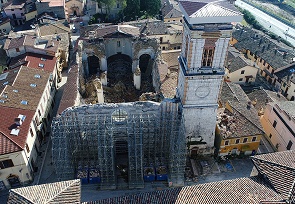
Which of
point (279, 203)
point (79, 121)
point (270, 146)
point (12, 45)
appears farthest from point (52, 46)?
point (279, 203)

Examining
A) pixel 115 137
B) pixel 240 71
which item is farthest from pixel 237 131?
pixel 240 71

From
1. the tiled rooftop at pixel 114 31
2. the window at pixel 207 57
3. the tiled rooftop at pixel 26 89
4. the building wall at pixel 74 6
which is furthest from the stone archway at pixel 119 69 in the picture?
the building wall at pixel 74 6

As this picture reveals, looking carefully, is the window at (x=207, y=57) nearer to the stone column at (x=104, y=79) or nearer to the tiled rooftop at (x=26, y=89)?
the stone column at (x=104, y=79)

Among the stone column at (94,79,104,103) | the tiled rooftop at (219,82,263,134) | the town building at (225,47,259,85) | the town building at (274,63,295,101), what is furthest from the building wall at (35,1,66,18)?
the town building at (274,63,295,101)

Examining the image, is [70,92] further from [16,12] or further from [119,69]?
[16,12]

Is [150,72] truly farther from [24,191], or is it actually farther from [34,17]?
[34,17]

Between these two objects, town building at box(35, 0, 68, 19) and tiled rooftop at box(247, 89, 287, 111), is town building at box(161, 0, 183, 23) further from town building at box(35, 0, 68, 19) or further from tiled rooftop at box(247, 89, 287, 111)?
tiled rooftop at box(247, 89, 287, 111)
